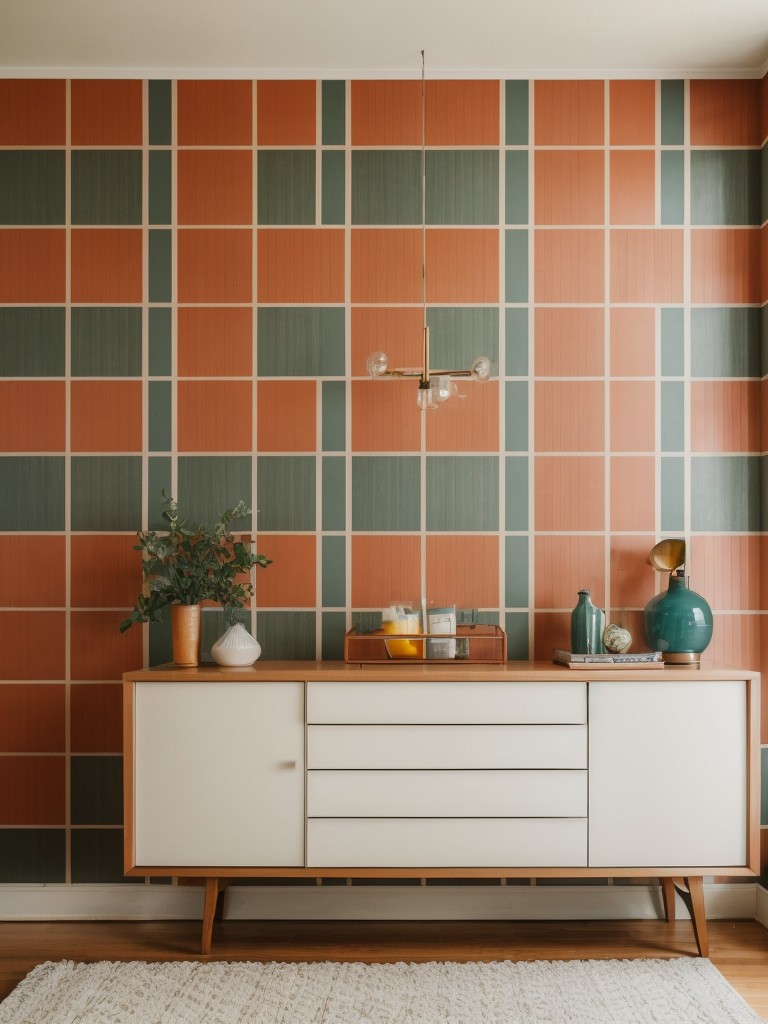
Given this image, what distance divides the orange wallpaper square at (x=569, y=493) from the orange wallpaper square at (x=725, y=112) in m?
1.18

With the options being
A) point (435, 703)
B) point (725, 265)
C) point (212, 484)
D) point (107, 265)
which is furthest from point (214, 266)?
point (725, 265)

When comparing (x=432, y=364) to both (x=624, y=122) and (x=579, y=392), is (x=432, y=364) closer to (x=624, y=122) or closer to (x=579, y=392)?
(x=579, y=392)

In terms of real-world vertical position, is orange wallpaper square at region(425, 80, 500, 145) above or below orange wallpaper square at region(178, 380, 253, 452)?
above

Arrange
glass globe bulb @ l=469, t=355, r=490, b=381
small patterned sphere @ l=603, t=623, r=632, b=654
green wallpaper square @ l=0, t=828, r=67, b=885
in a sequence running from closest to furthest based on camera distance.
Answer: glass globe bulb @ l=469, t=355, r=490, b=381, small patterned sphere @ l=603, t=623, r=632, b=654, green wallpaper square @ l=0, t=828, r=67, b=885

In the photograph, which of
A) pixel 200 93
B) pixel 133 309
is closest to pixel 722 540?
pixel 133 309

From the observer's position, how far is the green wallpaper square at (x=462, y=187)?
3.00m

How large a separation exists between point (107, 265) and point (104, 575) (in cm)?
→ 106

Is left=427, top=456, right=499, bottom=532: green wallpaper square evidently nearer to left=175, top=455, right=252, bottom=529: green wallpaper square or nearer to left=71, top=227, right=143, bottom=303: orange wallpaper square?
left=175, top=455, right=252, bottom=529: green wallpaper square

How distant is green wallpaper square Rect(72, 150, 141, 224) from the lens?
9.84ft

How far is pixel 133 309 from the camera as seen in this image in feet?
9.80

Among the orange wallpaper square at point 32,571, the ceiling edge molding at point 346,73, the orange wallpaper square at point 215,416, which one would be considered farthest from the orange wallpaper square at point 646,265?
the orange wallpaper square at point 32,571

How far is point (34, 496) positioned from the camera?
2979mm

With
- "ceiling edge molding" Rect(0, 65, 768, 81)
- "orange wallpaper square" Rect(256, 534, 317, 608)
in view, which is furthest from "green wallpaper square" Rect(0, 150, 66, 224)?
"orange wallpaper square" Rect(256, 534, 317, 608)

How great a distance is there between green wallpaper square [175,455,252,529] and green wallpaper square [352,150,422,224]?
0.94 m
